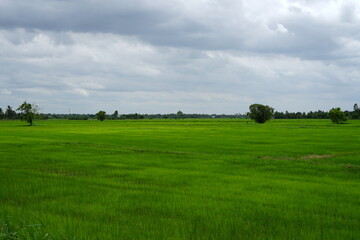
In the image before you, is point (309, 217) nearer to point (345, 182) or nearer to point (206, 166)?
point (345, 182)

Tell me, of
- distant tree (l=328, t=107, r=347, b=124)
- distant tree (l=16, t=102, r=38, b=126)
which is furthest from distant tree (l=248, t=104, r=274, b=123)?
distant tree (l=16, t=102, r=38, b=126)

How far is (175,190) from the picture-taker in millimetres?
12438

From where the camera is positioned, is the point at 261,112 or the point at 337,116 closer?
the point at 337,116

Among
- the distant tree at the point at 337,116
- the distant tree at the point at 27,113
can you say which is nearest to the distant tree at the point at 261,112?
the distant tree at the point at 337,116

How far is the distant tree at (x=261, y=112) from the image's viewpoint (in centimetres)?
13038

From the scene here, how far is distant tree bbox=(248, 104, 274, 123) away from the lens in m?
130

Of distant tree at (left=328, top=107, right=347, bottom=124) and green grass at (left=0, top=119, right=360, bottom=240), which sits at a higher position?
distant tree at (left=328, top=107, right=347, bottom=124)

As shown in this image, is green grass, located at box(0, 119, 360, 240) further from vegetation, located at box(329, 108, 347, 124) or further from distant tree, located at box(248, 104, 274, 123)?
distant tree, located at box(248, 104, 274, 123)

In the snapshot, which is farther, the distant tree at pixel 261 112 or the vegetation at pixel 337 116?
the distant tree at pixel 261 112

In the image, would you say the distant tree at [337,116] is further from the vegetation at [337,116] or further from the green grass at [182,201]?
the green grass at [182,201]

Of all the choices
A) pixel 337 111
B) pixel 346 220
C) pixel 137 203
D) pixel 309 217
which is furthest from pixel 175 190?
pixel 337 111

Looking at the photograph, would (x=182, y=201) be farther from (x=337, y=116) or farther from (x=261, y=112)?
(x=261, y=112)

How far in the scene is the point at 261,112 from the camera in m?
131

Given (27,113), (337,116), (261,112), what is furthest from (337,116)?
(27,113)
